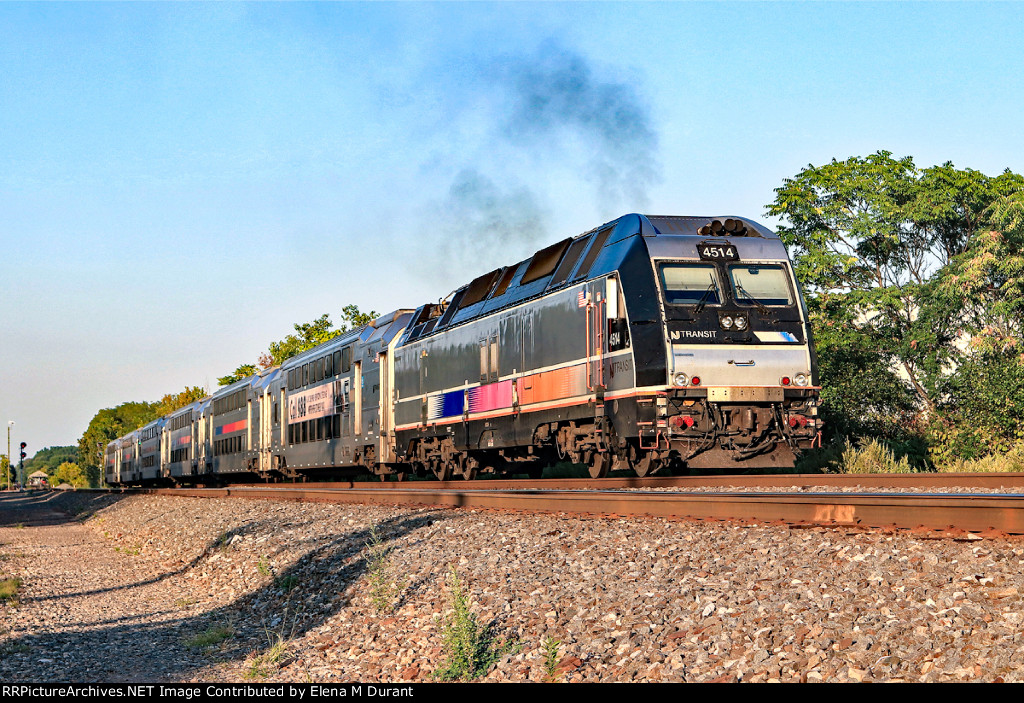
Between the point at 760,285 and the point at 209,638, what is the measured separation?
963cm

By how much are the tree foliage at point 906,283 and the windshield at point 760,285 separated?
11.0m

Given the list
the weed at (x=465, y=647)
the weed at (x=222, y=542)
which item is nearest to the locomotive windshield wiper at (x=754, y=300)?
the weed at (x=465, y=647)

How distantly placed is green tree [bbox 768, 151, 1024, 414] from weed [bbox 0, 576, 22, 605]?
2112 cm

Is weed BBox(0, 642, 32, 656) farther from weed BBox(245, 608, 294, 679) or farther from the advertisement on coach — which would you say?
the advertisement on coach

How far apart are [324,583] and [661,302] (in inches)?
259

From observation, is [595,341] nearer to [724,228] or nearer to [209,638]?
[724,228]

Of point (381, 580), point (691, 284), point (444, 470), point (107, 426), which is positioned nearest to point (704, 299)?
point (691, 284)

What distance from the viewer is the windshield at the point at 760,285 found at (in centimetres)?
1491

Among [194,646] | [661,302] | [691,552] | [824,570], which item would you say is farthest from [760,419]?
[194,646]

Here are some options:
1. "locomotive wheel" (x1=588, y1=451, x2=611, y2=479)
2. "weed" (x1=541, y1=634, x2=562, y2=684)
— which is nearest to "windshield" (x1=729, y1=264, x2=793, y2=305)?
"locomotive wheel" (x1=588, y1=451, x2=611, y2=479)

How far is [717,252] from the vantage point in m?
15.2

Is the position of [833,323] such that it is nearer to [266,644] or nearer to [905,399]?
[905,399]

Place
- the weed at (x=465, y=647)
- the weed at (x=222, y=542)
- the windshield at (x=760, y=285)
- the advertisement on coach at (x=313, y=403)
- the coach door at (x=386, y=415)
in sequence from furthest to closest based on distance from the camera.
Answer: the advertisement on coach at (x=313, y=403)
the coach door at (x=386, y=415)
the weed at (x=222, y=542)
the windshield at (x=760, y=285)
the weed at (x=465, y=647)

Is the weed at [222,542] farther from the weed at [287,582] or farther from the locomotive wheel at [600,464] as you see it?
the locomotive wheel at [600,464]
